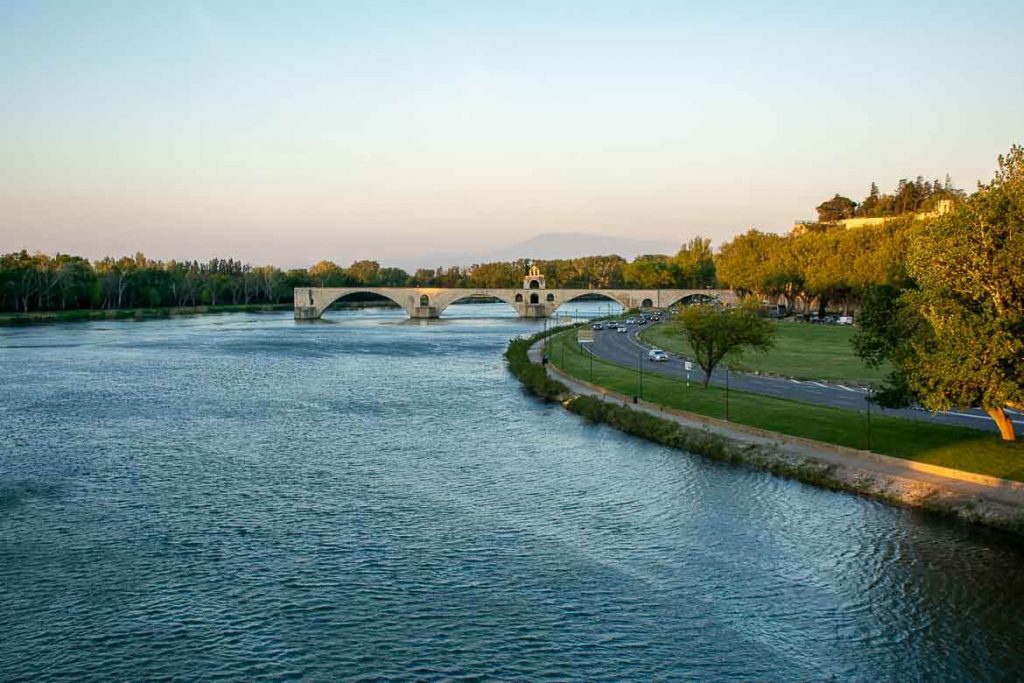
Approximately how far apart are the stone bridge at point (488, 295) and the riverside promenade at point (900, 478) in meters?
133

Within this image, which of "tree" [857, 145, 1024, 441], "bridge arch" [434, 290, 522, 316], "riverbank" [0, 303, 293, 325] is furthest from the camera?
"bridge arch" [434, 290, 522, 316]

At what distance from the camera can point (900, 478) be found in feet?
112

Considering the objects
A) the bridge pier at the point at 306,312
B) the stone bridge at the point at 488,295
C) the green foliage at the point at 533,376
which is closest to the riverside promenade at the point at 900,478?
the green foliage at the point at 533,376

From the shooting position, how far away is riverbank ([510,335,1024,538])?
101 ft

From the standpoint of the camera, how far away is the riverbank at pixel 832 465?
30783 millimetres

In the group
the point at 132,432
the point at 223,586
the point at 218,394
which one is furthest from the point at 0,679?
the point at 218,394

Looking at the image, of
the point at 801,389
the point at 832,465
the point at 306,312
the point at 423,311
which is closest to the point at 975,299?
the point at 832,465

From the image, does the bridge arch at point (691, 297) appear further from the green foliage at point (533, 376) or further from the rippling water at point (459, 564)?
the rippling water at point (459, 564)

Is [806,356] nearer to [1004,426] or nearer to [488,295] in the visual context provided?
[1004,426]

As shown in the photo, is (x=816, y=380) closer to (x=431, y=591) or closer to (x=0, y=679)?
(x=431, y=591)

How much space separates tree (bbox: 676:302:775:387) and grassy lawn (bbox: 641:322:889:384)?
3.12 metres

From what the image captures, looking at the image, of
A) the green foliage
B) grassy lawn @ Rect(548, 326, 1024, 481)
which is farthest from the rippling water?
the green foliage

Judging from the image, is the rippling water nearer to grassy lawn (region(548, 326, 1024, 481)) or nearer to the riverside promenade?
the riverside promenade

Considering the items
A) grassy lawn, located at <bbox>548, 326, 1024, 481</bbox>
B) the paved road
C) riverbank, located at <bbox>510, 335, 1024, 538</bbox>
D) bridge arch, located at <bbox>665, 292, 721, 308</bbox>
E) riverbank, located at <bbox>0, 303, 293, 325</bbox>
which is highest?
bridge arch, located at <bbox>665, 292, 721, 308</bbox>
